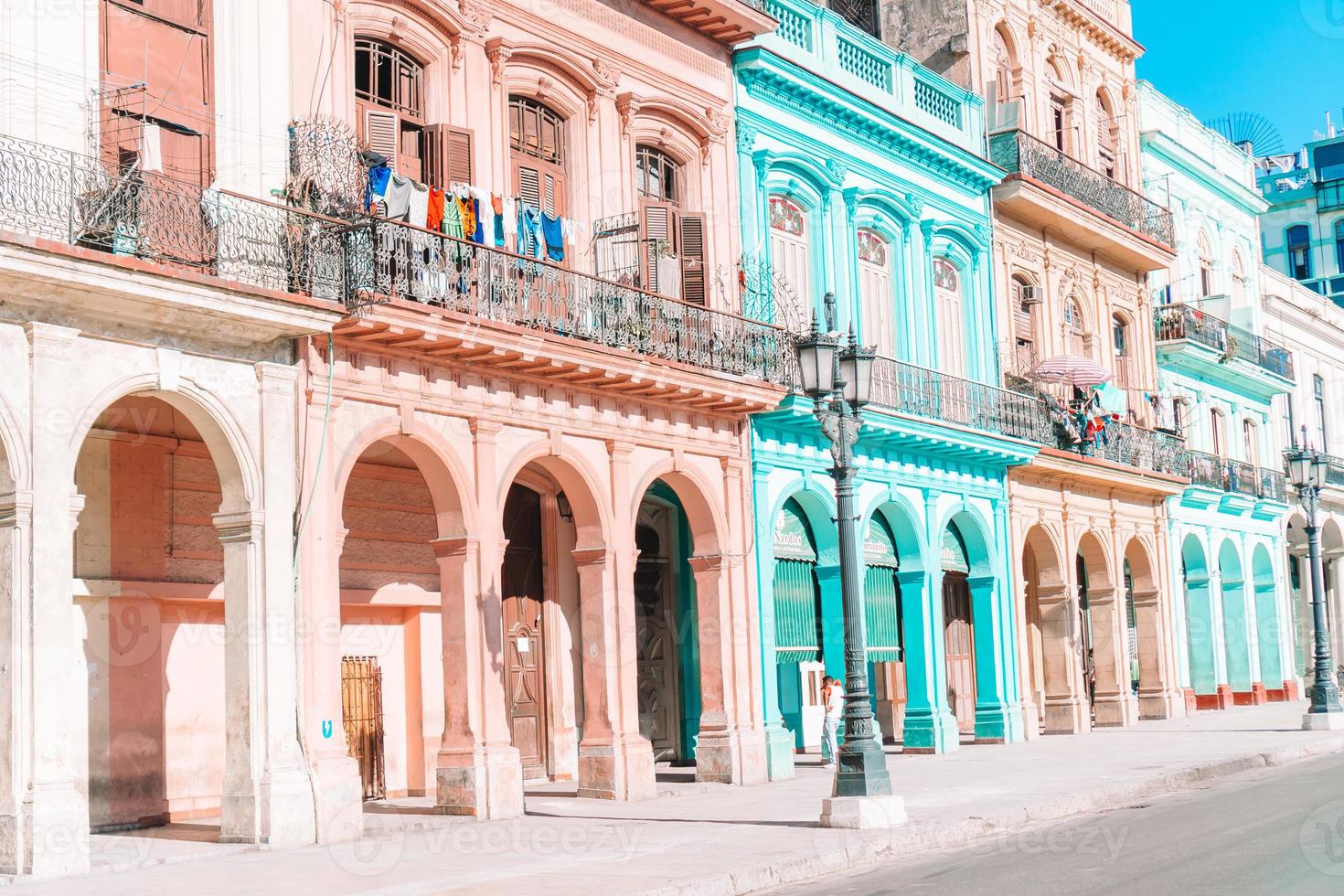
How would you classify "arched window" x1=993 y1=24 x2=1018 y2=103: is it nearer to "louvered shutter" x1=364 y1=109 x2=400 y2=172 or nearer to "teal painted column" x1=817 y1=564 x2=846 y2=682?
"teal painted column" x1=817 y1=564 x2=846 y2=682

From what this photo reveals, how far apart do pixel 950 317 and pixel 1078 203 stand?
4.44 metres

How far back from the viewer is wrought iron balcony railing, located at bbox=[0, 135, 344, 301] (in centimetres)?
1229

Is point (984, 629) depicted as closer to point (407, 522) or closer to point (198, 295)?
point (407, 522)

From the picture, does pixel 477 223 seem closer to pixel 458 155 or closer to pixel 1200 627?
pixel 458 155

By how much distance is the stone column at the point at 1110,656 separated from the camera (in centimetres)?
2909

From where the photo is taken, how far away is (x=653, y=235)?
19000mm

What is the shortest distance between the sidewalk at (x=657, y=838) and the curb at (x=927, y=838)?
0.05ft

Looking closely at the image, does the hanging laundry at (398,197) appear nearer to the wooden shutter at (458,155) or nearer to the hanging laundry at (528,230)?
the wooden shutter at (458,155)

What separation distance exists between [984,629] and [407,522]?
413 inches

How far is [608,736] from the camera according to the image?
17406 mm

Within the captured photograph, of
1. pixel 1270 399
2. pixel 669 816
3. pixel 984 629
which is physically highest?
pixel 1270 399

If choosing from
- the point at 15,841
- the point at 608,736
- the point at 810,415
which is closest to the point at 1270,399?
the point at 810,415

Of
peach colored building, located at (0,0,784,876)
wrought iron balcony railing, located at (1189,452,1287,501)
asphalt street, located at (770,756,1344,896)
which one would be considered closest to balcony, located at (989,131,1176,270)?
wrought iron balcony railing, located at (1189,452,1287,501)

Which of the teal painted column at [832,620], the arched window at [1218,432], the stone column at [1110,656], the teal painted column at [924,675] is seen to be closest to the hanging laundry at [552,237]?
the teal painted column at [832,620]
